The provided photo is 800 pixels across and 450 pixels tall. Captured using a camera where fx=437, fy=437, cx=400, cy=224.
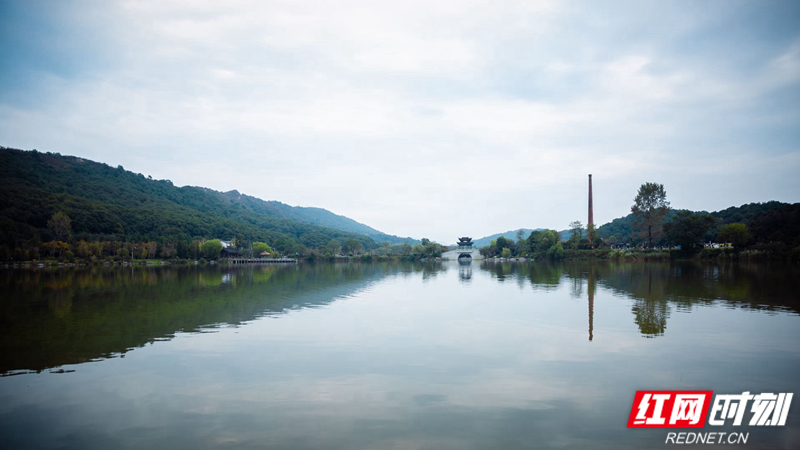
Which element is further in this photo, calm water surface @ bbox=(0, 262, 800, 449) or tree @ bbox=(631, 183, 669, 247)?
tree @ bbox=(631, 183, 669, 247)

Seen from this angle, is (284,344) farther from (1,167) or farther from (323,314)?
(1,167)

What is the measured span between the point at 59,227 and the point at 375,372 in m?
106

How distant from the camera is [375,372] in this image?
1114cm

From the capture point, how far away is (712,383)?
9797 millimetres

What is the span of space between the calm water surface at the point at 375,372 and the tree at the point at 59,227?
86.2m

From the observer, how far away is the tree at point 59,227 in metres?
90.3

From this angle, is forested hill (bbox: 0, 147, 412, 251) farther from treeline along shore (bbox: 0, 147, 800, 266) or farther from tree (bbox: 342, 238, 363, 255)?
tree (bbox: 342, 238, 363, 255)

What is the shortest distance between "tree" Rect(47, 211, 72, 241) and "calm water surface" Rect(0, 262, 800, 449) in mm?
→ 86244

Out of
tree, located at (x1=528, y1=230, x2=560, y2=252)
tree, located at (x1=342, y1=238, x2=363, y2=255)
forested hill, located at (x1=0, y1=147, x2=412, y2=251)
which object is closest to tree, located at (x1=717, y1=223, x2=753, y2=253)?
tree, located at (x1=528, y1=230, x2=560, y2=252)

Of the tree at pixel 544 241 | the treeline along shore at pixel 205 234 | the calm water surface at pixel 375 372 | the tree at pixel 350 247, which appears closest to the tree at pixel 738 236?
the treeline along shore at pixel 205 234

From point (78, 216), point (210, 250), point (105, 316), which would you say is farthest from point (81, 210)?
point (105, 316)

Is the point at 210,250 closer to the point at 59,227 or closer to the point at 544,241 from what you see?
the point at 59,227

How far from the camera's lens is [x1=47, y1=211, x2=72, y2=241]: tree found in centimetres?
9031

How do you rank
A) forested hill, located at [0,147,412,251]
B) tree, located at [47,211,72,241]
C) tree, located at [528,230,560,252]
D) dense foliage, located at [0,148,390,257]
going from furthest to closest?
tree, located at [528,230,560,252] < forested hill, located at [0,147,412,251] < dense foliage, located at [0,148,390,257] < tree, located at [47,211,72,241]
